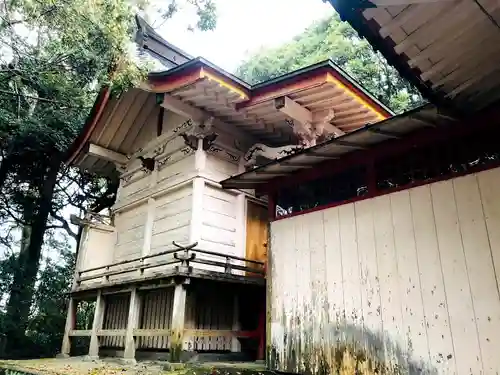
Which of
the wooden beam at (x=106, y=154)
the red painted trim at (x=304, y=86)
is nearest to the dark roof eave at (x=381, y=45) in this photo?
the red painted trim at (x=304, y=86)

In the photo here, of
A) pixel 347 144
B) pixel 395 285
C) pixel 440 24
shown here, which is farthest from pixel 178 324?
pixel 440 24

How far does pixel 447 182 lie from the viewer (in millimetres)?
4316

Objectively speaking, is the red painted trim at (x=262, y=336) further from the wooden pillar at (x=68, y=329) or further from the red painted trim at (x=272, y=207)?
the wooden pillar at (x=68, y=329)

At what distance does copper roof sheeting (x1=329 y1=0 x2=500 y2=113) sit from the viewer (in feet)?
9.28

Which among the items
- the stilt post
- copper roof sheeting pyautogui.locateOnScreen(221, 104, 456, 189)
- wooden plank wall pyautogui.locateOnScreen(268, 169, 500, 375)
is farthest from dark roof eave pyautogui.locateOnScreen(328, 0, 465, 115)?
the stilt post

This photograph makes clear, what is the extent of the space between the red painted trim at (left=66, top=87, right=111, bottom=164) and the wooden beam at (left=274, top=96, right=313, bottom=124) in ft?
13.4

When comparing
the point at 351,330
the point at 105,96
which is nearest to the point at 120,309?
the point at 105,96

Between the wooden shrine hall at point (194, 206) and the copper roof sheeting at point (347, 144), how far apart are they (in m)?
1.51

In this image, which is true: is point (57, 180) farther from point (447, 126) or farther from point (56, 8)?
point (447, 126)

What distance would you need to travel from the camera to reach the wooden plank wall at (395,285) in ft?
12.8

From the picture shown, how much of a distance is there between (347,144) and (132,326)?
5.07m

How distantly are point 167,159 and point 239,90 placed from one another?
2808 mm

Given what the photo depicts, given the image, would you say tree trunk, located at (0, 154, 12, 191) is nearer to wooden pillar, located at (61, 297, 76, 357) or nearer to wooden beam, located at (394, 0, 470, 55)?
wooden pillar, located at (61, 297, 76, 357)

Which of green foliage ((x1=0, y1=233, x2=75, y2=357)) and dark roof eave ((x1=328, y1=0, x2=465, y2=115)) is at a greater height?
dark roof eave ((x1=328, y1=0, x2=465, y2=115))
